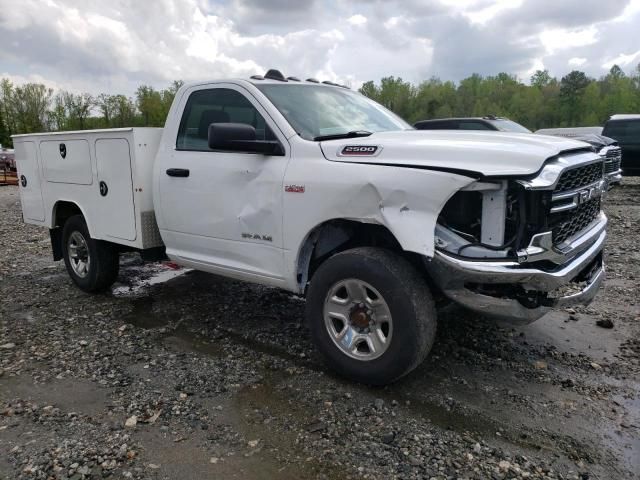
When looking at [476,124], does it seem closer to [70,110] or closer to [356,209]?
[356,209]

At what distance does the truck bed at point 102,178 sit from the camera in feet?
16.2

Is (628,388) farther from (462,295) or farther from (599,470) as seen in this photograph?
(462,295)

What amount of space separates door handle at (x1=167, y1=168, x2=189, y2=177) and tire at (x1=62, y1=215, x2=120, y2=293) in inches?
62.1

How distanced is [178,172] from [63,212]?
2.36 meters

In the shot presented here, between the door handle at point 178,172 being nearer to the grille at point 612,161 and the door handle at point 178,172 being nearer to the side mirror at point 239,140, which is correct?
the side mirror at point 239,140

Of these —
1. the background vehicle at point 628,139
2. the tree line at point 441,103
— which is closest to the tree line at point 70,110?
the tree line at point 441,103

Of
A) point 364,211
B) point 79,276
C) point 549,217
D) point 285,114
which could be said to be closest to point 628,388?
point 549,217

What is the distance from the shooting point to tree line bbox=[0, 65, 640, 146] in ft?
192

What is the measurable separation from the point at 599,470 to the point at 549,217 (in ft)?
4.62

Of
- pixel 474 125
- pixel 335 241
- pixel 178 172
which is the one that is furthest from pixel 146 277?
pixel 474 125

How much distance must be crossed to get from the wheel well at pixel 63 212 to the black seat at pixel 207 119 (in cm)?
218

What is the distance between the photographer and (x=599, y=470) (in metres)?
2.76

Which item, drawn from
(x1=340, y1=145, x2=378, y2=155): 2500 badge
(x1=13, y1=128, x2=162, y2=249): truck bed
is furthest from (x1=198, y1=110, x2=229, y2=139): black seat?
(x1=340, y1=145, x2=378, y2=155): 2500 badge

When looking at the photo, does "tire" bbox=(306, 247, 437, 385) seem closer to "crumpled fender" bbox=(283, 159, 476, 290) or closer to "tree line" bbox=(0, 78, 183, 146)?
"crumpled fender" bbox=(283, 159, 476, 290)
